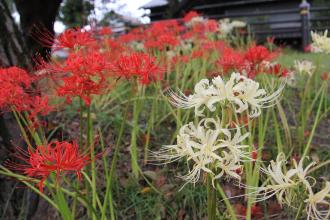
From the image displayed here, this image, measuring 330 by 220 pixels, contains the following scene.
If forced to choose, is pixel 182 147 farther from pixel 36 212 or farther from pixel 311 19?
pixel 311 19

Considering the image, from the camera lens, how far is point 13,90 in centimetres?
172

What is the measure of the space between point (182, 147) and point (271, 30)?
13.0 m

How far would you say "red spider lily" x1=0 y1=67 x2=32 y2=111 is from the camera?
169 centimetres

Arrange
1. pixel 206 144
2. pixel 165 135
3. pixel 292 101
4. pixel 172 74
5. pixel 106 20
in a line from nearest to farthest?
pixel 206 144 → pixel 165 135 → pixel 292 101 → pixel 172 74 → pixel 106 20

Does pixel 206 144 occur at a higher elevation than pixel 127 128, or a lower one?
higher

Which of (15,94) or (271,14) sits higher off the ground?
(15,94)

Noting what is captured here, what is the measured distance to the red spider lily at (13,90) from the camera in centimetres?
169

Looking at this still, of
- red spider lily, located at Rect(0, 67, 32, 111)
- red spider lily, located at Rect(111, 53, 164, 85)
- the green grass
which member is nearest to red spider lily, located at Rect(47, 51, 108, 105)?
red spider lily, located at Rect(111, 53, 164, 85)

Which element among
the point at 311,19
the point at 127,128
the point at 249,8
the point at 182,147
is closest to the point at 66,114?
the point at 127,128

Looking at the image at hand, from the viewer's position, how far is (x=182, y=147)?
1.23 meters

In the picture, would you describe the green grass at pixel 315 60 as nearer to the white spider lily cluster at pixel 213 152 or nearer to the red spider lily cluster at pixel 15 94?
the red spider lily cluster at pixel 15 94

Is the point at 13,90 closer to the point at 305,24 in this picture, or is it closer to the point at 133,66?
the point at 133,66

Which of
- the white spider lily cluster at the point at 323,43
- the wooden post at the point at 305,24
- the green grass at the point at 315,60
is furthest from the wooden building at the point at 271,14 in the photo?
the white spider lily cluster at the point at 323,43

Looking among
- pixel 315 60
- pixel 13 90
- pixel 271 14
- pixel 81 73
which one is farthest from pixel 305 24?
pixel 81 73
